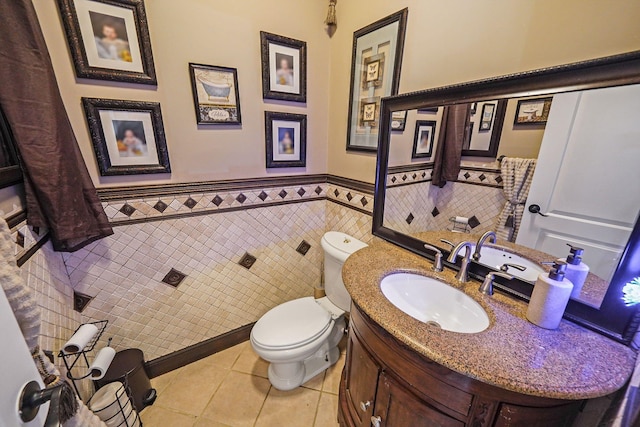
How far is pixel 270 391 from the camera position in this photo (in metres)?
1.50

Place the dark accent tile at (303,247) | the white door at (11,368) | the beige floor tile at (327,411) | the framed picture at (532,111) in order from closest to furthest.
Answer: the white door at (11,368), the framed picture at (532,111), the beige floor tile at (327,411), the dark accent tile at (303,247)

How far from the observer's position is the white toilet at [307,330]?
4.35 feet

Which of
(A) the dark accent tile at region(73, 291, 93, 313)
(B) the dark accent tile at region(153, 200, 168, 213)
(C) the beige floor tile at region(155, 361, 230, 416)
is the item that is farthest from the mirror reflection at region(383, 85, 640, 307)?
→ (A) the dark accent tile at region(73, 291, 93, 313)

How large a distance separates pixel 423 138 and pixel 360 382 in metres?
1.13

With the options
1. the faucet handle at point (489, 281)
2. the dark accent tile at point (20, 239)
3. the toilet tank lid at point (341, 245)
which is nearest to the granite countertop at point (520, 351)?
the faucet handle at point (489, 281)

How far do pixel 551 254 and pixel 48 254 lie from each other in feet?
6.32

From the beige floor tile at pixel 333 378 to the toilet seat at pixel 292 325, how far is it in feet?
1.35

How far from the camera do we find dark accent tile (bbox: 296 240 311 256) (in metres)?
1.87

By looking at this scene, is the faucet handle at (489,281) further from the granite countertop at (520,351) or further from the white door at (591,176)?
the white door at (591,176)

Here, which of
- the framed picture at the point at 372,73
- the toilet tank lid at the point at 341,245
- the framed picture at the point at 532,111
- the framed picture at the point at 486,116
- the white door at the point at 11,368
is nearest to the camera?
the white door at the point at 11,368

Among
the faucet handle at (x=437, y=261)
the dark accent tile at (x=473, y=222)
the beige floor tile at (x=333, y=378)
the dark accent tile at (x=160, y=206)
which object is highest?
the dark accent tile at (x=473, y=222)

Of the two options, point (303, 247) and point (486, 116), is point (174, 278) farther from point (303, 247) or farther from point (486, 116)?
point (486, 116)

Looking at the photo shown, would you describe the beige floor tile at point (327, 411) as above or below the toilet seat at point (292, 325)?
below

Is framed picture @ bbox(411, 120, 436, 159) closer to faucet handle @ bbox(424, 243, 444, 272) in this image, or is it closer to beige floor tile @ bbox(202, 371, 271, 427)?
faucet handle @ bbox(424, 243, 444, 272)
